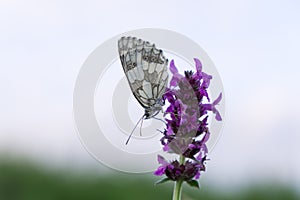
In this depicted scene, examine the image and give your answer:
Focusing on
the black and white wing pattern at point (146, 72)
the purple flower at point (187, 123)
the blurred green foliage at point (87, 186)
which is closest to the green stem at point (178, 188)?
the purple flower at point (187, 123)

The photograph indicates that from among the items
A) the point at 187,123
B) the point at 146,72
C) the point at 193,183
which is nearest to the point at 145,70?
the point at 146,72

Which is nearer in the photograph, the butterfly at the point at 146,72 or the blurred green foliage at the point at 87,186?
the butterfly at the point at 146,72

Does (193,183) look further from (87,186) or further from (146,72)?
(87,186)

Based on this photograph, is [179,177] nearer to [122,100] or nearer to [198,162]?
[198,162]

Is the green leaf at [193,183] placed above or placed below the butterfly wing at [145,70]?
below

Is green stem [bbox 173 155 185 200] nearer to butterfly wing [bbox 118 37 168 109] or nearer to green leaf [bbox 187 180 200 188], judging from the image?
green leaf [bbox 187 180 200 188]

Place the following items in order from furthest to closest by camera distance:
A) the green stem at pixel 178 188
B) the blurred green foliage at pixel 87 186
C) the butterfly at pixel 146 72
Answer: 1. the blurred green foliage at pixel 87 186
2. the butterfly at pixel 146 72
3. the green stem at pixel 178 188

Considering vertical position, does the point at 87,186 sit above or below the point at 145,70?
above

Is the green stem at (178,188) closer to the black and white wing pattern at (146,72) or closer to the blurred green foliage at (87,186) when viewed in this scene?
the black and white wing pattern at (146,72)
